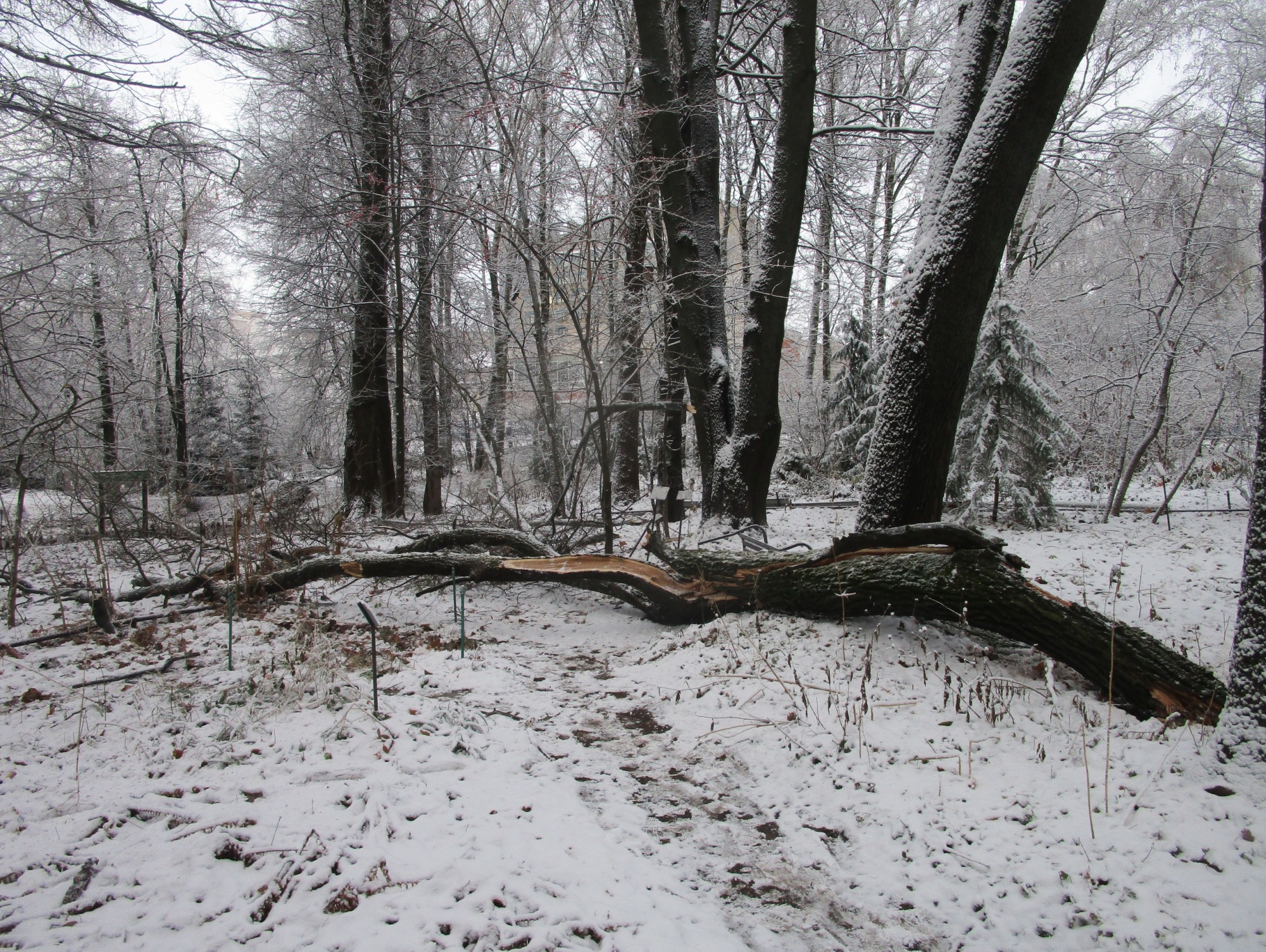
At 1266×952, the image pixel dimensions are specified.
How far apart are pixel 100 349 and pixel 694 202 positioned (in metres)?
7.15

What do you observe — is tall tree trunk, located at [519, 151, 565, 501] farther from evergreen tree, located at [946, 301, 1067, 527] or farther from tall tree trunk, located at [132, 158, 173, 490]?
tall tree trunk, located at [132, 158, 173, 490]

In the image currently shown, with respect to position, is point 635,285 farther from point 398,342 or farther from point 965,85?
point 965,85

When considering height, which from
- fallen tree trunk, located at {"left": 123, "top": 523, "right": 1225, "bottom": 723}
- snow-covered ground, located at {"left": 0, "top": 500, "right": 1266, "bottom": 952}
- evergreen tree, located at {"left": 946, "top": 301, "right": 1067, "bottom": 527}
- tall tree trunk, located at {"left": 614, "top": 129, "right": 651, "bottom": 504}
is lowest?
snow-covered ground, located at {"left": 0, "top": 500, "right": 1266, "bottom": 952}

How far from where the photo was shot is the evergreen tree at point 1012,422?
9.00 metres

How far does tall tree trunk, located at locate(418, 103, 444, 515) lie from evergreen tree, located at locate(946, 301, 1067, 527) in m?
7.72

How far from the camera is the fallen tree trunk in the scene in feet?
10.5

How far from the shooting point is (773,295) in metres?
6.90

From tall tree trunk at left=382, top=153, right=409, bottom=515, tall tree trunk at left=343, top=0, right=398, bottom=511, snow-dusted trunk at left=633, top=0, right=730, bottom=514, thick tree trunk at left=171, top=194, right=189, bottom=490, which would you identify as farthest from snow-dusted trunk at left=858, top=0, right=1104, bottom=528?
thick tree trunk at left=171, top=194, right=189, bottom=490

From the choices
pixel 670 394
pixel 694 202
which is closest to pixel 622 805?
pixel 694 202

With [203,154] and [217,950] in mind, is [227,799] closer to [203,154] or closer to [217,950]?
[217,950]

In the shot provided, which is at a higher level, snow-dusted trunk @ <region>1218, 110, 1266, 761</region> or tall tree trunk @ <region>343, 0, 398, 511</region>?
tall tree trunk @ <region>343, 0, 398, 511</region>

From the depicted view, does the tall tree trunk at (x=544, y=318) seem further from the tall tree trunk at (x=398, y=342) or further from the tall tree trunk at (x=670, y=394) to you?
the tall tree trunk at (x=398, y=342)

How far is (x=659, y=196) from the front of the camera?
7250 mm

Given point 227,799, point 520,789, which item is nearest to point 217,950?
A: point 227,799
